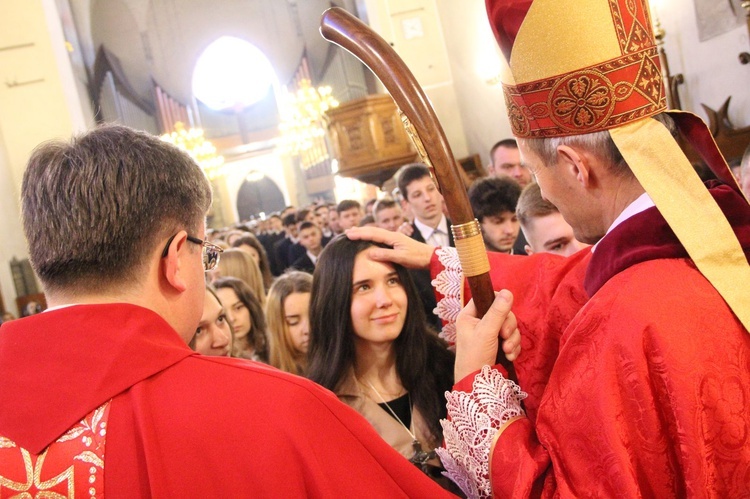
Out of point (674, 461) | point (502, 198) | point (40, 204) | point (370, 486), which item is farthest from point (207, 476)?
point (502, 198)

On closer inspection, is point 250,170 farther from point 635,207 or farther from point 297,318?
point 635,207

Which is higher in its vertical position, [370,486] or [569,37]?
[569,37]

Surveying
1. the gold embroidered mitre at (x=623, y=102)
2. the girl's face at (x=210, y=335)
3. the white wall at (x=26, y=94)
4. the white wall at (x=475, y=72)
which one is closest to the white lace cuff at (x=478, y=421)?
the gold embroidered mitre at (x=623, y=102)

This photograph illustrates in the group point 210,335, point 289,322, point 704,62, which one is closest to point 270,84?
point 704,62

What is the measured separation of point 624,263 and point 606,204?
160 mm

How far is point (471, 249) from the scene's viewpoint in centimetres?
180

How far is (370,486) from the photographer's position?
1289mm

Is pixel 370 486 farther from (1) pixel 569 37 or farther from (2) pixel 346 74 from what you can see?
(2) pixel 346 74

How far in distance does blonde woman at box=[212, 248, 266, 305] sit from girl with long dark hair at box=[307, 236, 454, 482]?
2.30 m

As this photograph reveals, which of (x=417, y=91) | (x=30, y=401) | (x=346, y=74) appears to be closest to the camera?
(x=30, y=401)

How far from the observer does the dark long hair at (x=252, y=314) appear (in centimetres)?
403

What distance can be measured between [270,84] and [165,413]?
91.6 ft

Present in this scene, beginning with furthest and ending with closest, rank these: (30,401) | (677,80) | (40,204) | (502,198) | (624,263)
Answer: (677,80), (502,198), (624,263), (40,204), (30,401)

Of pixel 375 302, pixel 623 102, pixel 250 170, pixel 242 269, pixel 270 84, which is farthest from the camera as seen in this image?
pixel 270 84
